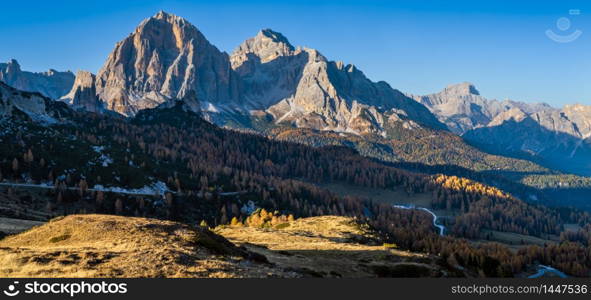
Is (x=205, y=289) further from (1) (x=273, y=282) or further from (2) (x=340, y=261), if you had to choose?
(2) (x=340, y=261)

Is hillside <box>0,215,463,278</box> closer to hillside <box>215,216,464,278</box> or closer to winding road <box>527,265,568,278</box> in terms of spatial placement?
hillside <box>215,216,464,278</box>

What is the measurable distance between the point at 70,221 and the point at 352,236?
281ft

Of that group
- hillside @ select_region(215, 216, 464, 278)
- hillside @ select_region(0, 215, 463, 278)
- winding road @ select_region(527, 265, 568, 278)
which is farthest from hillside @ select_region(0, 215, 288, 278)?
winding road @ select_region(527, 265, 568, 278)

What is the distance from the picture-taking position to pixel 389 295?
135ft

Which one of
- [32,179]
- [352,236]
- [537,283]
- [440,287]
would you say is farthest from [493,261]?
[32,179]

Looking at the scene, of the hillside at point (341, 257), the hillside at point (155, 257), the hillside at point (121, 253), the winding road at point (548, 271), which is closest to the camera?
the hillside at point (121, 253)

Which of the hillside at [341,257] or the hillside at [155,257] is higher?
the hillside at [155,257]

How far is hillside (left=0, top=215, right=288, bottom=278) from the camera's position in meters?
43.1

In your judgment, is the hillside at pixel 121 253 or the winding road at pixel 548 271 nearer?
the hillside at pixel 121 253

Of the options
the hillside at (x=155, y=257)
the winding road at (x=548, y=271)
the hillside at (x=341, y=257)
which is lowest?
the winding road at (x=548, y=271)

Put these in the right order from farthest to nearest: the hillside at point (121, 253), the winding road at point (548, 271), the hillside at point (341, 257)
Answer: the winding road at point (548, 271)
the hillside at point (341, 257)
the hillside at point (121, 253)

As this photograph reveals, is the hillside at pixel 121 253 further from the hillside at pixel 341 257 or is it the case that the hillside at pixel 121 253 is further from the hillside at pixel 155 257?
the hillside at pixel 341 257

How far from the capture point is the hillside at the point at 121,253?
4306cm

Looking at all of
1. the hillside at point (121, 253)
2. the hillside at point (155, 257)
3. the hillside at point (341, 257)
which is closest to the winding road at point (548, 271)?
the hillside at point (341, 257)
